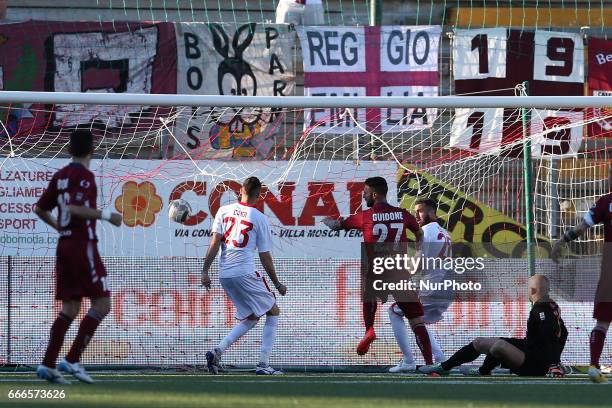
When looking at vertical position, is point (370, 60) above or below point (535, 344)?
above

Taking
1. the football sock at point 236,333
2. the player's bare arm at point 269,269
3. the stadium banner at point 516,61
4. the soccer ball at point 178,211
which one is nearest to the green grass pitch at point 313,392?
the football sock at point 236,333

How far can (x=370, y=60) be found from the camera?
51.2ft

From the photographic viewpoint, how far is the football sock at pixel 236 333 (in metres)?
9.88

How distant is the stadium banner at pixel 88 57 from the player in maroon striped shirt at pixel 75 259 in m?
8.10

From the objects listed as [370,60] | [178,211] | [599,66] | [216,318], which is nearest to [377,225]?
[216,318]

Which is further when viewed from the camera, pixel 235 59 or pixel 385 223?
pixel 235 59

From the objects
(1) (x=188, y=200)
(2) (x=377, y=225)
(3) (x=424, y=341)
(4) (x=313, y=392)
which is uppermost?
(1) (x=188, y=200)

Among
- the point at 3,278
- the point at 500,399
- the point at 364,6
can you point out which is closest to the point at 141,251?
the point at 3,278

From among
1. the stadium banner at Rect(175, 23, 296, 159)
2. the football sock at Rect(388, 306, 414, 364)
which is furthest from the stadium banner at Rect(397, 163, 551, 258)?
the stadium banner at Rect(175, 23, 296, 159)

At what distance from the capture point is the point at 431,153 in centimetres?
1273

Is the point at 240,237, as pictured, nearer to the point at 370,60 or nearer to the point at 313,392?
the point at 313,392

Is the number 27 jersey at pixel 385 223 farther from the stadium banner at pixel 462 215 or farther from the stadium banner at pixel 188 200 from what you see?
the stadium banner at pixel 462 215

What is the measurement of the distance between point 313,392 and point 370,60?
8552 mm

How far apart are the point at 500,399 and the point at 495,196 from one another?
5676mm
